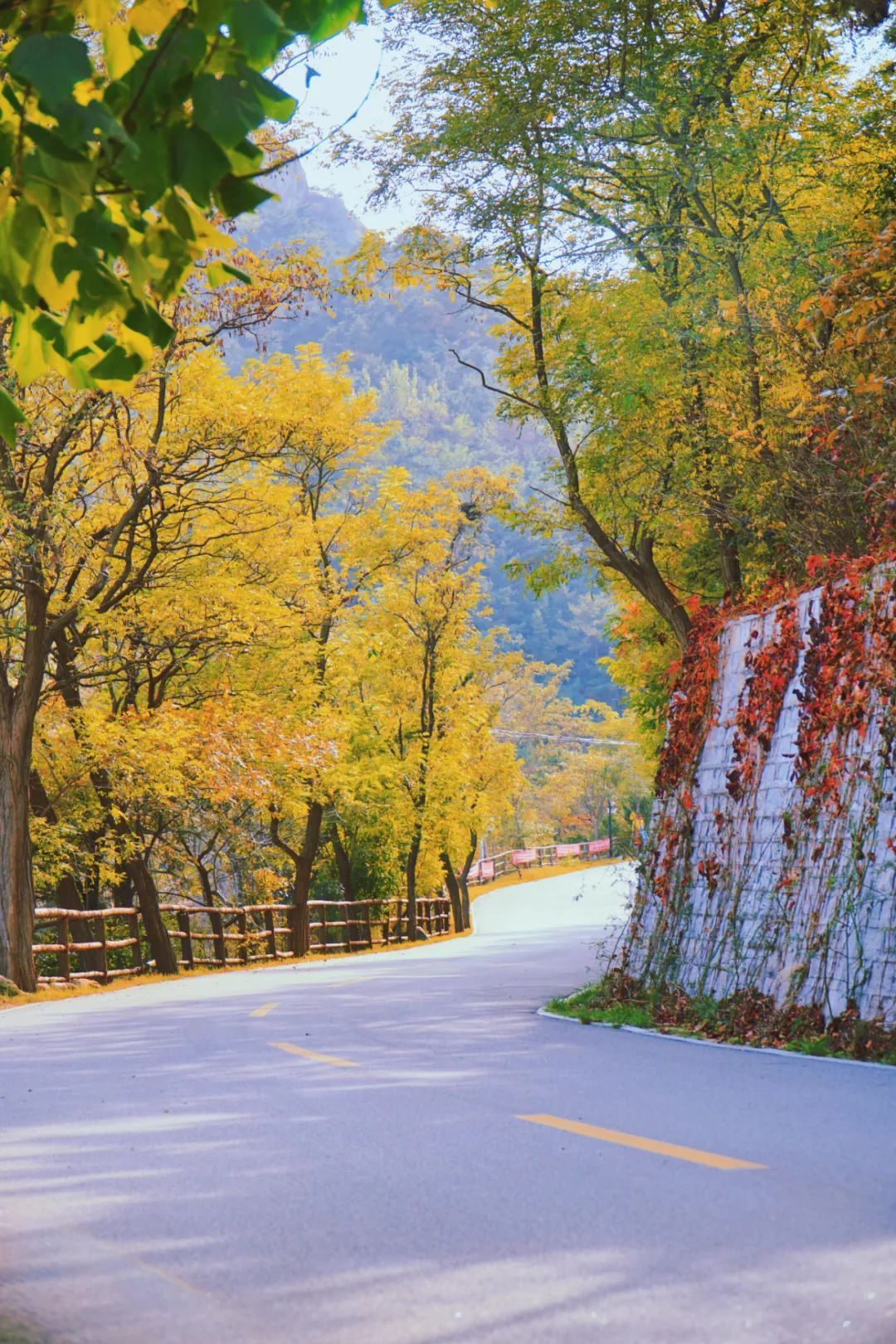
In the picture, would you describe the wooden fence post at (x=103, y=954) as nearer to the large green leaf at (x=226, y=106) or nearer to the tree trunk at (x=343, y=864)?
the tree trunk at (x=343, y=864)

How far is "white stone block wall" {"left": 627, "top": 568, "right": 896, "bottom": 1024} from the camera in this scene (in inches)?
380

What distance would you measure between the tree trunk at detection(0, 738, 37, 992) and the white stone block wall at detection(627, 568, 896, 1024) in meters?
8.91

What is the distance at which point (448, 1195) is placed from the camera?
5457mm

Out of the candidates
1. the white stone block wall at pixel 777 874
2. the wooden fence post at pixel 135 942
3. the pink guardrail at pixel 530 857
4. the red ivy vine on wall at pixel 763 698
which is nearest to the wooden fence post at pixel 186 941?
the wooden fence post at pixel 135 942

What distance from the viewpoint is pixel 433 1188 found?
5.57m

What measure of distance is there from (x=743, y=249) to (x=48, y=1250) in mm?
13554

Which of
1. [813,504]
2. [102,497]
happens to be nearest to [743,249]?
[813,504]

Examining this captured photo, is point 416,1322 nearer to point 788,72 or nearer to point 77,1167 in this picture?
point 77,1167

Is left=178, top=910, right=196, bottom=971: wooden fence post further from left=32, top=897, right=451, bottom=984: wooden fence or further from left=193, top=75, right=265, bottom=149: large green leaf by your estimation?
left=193, top=75, right=265, bottom=149: large green leaf

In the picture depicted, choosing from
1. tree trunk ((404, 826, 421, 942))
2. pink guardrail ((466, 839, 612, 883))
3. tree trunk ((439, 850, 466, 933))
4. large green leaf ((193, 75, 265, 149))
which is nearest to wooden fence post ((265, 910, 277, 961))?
tree trunk ((404, 826, 421, 942))

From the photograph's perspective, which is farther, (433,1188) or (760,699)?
(760,699)

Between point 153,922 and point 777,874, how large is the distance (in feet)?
50.8

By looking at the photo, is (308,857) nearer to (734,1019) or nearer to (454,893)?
(454,893)

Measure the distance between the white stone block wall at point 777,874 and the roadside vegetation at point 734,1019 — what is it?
11 centimetres
